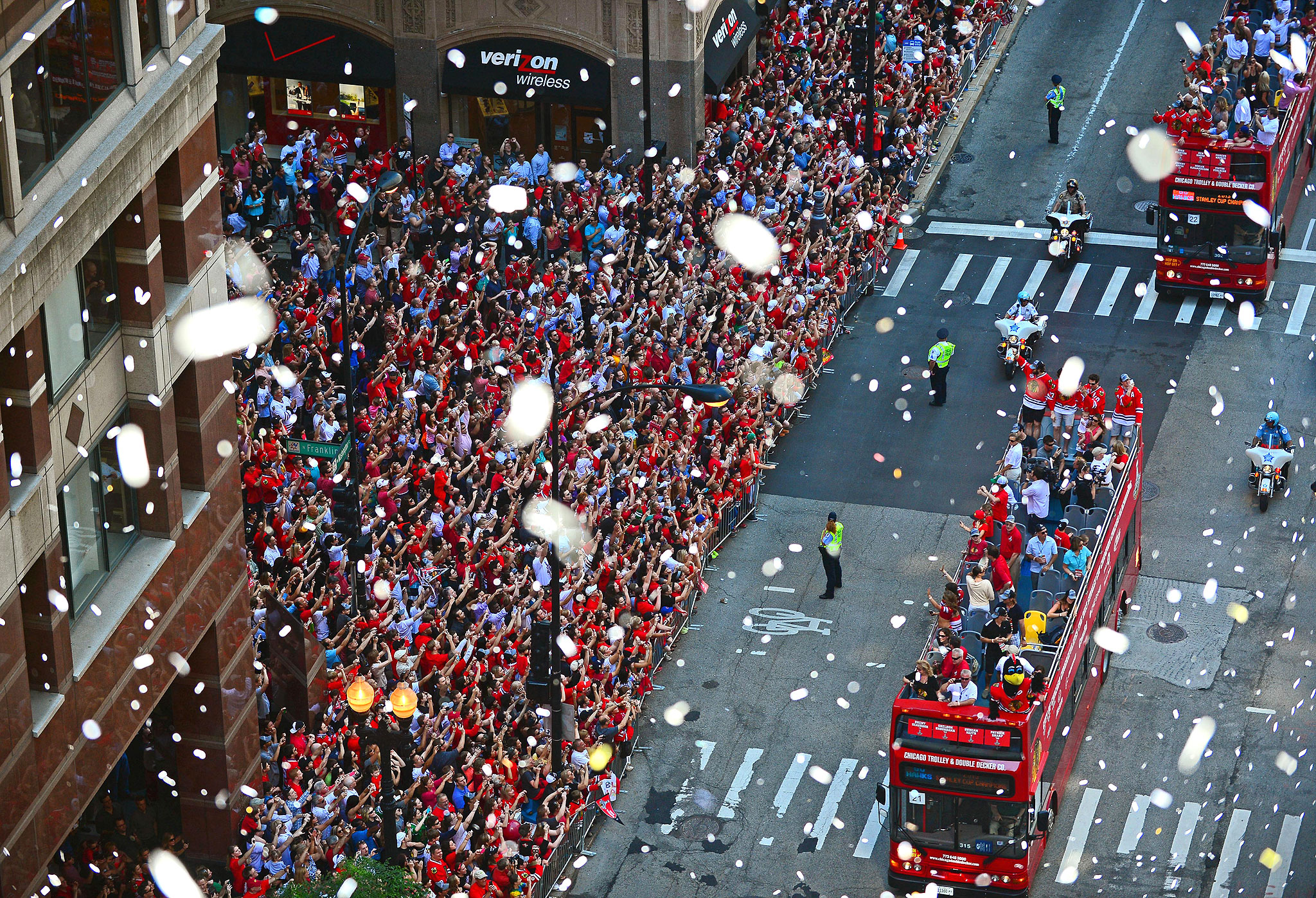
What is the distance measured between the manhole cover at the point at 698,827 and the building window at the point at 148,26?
12740 millimetres

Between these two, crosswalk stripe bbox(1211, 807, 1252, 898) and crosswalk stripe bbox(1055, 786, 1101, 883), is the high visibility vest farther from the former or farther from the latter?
crosswalk stripe bbox(1211, 807, 1252, 898)

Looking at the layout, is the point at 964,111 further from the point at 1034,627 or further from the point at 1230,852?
the point at 1230,852

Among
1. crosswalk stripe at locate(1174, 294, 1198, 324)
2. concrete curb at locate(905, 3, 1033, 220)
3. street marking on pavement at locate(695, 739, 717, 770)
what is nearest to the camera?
street marking on pavement at locate(695, 739, 717, 770)

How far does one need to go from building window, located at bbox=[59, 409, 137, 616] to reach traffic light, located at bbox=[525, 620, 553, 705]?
5.73m

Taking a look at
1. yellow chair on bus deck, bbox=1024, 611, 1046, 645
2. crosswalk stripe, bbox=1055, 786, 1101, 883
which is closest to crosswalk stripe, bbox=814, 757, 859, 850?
crosswalk stripe, bbox=1055, 786, 1101, 883

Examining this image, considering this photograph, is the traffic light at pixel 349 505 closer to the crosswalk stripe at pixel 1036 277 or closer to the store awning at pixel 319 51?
the store awning at pixel 319 51

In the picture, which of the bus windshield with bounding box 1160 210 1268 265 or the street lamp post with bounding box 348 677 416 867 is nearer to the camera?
the street lamp post with bounding box 348 677 416 867

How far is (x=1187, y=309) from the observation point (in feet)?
148

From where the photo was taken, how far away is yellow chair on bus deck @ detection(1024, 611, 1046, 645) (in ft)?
95.6

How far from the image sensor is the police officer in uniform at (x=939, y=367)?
1609 inches

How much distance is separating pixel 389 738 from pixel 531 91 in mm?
24256

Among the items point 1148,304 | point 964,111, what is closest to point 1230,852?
point 1148,304

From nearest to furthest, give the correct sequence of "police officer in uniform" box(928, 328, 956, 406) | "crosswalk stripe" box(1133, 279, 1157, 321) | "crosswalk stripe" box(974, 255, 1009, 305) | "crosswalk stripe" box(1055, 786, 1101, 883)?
"crosswalk stripe" box(1055, 786, 1101, 883) → "police officer in uniform" box(928, 328, 956, 406) → "crosswalk stripe" box(1133, 279, 1157, 321) → "crosswalk stripe" box(974, 255, 1009, 305)

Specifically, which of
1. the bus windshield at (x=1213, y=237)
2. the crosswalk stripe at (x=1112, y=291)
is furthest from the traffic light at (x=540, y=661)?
the bus windshield at (x=1213, y=237)
